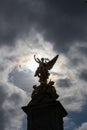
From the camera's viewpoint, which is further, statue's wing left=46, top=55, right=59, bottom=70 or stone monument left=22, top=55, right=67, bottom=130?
statue's wing left=46, top=55, right=59, bottom=70

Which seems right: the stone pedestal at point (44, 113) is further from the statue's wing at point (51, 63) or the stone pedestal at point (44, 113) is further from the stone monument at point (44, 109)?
the statue's wing at point (51, 63)

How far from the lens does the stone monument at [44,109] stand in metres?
35.9

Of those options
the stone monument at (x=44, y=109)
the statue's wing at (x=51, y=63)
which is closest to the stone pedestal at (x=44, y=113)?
the stone monument at (x=44, y=109)

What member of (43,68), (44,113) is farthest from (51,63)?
(44,113)

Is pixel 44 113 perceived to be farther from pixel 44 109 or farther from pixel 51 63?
pixel 51 63

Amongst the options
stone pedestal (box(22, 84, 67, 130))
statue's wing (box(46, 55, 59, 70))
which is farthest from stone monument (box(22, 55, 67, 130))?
statue's wing (box(46, 55, 59, 70))

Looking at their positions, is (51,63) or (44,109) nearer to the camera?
(44,109)

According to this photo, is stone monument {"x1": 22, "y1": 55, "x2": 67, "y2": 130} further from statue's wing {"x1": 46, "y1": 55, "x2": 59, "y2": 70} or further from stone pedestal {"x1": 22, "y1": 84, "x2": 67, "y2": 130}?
statue's wing {"x1": 46, "y1": 55, "x2": 59, "y2": 70}

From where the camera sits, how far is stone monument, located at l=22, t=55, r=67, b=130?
35.9m

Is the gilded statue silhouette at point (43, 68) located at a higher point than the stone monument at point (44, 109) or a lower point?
higher

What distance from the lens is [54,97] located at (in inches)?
1499

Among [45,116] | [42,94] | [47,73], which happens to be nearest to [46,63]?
[47,73]

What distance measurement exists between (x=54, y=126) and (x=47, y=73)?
7.78 meters

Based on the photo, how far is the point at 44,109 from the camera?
121 feet
